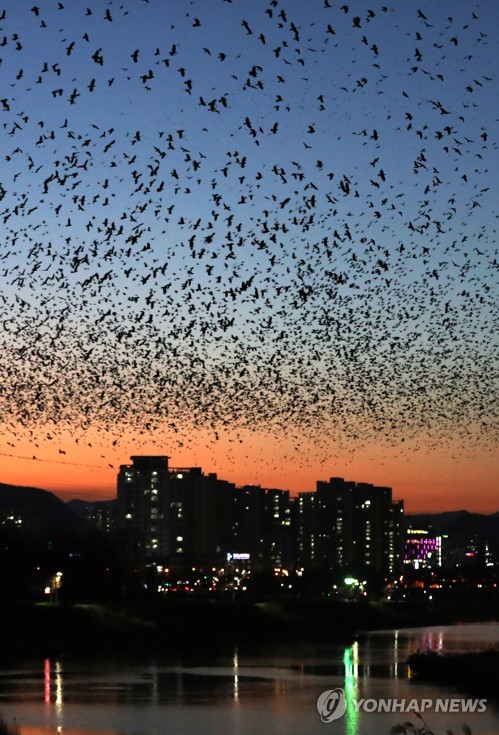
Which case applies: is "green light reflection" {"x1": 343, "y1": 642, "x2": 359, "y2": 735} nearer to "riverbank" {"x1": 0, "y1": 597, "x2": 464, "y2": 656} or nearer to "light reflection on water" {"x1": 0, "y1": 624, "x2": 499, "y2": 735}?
"light reflection on water" {"x1": 0, "y1": 624, "x2": 499, "y2": 735}

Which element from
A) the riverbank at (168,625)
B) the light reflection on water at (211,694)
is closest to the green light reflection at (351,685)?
the light reflection on water at (211,694)

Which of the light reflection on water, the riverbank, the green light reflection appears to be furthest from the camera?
the riverbank

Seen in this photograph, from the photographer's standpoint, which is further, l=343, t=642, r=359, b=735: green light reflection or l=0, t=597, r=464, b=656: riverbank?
l=0, t=597, r=464, b=656: riverbank

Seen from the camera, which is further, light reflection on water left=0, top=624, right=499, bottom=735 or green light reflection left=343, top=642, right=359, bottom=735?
green light reflection left=343, top=642, right=359, bottom=735

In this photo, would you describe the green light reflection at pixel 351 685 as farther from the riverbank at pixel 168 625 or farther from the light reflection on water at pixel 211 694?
the riverbank at pixel 168 625

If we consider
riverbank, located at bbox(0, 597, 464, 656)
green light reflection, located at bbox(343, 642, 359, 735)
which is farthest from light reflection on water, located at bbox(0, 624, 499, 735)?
riverbank, located at bbox(0, 597, 464, 656)

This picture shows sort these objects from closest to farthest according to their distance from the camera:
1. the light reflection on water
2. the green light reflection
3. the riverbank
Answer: the light reflection on water, the green light reflection, the riverbank
